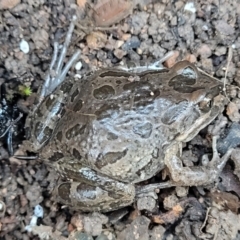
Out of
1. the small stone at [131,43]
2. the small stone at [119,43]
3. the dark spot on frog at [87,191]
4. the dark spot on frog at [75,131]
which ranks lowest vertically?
the dark spot on frog at [87,191]

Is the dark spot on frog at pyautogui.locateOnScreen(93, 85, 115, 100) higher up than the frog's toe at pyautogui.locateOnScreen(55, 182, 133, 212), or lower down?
higher up

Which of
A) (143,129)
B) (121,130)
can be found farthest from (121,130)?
(143,129)

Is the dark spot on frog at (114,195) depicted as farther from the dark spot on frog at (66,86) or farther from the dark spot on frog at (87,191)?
the dark spot on frog at (66,86)

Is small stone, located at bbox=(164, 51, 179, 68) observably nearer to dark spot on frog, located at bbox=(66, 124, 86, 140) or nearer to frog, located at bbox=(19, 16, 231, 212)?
frog, located at bbox=(19, 16, 231, 212)

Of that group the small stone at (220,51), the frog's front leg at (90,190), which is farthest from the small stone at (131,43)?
the frog's front leg at (90,190)

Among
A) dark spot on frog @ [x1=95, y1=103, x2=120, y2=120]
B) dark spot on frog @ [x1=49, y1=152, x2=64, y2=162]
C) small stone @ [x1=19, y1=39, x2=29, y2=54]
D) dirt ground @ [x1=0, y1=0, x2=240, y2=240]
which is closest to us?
dark spot on frog @ [x1=95, y1=103, x2=120, y2=120]

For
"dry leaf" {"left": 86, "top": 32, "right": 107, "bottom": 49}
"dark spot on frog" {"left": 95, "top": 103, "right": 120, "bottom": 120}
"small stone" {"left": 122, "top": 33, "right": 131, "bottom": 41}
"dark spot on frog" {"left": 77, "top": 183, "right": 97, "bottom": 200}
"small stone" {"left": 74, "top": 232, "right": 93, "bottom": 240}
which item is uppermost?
"dry leaf" {"left": 86, "top": 32, "right": 107, "bottom": 49}

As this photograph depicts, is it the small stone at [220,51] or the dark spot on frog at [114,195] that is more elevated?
the small stone at [220,51]

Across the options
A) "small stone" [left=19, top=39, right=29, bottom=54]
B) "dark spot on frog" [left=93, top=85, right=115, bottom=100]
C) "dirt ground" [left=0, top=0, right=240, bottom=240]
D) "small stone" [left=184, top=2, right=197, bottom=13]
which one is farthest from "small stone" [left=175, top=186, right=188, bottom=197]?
"small stone" [left=19, top=39, right=29, bottom=54]
